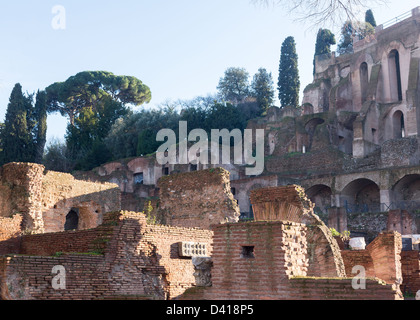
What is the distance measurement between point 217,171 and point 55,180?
6498 millimetres

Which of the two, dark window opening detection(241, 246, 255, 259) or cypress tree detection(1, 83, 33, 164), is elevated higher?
cypress tree detection(1, 83, 33, 164)

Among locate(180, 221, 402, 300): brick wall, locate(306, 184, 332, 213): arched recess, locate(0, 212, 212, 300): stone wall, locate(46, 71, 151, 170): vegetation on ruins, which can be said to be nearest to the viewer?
locate(180, 221, 402, 300): brick wall

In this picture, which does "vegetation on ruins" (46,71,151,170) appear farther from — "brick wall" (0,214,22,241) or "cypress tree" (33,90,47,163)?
"brick wall" (0,214,22,241)

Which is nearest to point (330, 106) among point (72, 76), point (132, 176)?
point (132, 176)

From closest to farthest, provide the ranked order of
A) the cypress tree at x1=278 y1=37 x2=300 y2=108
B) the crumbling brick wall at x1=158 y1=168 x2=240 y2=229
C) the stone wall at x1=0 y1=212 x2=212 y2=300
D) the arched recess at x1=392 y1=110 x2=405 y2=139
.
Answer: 1. the stone wall at x1=0 y1=212 x2=212 y2=300
2. the crumbling brick wall at x1=158 y1=168 x2=240 y2=229
3. the arched recess at x1=392 y1=110 x2=405 y2=139
4. the cypress tree at x1=278 y1=37 x2=300 y2=108

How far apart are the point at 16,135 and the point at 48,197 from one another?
2059 centimetres

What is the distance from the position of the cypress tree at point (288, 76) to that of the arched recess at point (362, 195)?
19.5 m

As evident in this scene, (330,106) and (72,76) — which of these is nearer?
(330,106)

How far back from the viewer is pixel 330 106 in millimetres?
46156

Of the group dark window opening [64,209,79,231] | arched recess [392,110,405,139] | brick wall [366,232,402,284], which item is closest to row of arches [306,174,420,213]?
arched recess [392,110,405,139]

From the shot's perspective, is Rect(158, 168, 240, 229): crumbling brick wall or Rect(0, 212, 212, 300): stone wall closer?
Rect(0, 212, 212, 300): stone wall

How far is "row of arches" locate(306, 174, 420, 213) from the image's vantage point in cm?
2969

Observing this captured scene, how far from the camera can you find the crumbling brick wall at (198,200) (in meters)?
15.3
